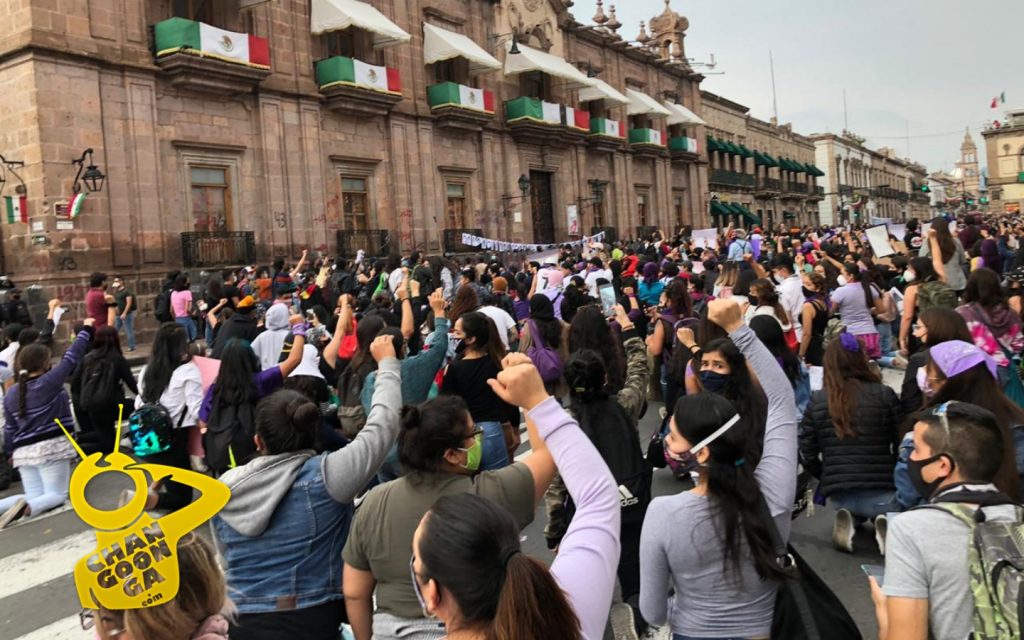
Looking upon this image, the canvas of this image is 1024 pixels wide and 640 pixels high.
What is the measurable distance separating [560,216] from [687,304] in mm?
24112

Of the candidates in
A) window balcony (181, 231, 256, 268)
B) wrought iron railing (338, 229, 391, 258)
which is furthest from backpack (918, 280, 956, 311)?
wrought iron railing (338, 229, 391, 258)

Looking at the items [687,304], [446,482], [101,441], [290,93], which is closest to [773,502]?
[446,482]

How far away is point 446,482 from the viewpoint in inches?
106

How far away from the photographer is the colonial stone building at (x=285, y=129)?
15.6 meters

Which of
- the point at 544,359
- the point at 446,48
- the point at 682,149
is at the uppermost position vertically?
the point at 446,48

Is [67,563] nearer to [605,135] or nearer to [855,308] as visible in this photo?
[855,308]

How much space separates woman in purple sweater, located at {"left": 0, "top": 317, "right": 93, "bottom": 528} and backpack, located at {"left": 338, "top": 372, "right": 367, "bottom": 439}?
2.99 meters

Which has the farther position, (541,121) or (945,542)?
(541,121)

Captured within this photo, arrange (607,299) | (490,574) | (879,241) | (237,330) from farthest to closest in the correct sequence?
(879,241), (607,299), (237,330), (490,574)

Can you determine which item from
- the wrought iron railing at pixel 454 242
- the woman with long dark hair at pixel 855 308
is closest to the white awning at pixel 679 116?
the wrought iron railing at pixel 454 242

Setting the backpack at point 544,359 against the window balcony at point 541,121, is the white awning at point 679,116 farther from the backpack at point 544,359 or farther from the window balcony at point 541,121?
the backpack at point 544,359

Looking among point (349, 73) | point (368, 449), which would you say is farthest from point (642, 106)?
point (368, 449)

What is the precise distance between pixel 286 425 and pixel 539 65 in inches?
1046

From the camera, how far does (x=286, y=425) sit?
302 cm
